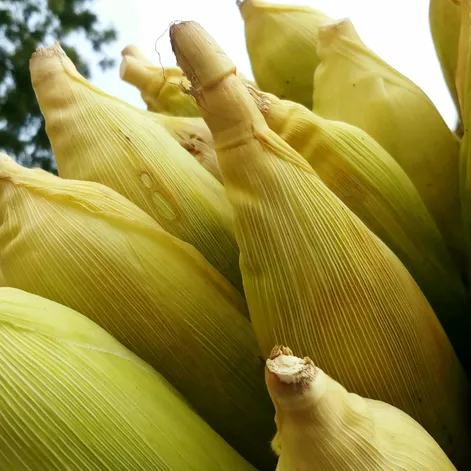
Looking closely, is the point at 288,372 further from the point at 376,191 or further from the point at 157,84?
the point at 157,84

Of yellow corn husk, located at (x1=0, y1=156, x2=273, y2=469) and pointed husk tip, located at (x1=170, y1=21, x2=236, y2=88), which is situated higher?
pointed husk tip, located at (x1=170, y1=21, x2=236, y2=88)

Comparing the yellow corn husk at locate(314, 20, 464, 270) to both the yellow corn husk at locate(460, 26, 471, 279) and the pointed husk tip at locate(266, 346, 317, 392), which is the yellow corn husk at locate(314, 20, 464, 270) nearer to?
the yellow corn husk at locate(460, 26, 471, 279)

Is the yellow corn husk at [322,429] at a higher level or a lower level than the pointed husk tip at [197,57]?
lower

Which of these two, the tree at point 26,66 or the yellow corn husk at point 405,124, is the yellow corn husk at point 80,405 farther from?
the tree at point 26,66

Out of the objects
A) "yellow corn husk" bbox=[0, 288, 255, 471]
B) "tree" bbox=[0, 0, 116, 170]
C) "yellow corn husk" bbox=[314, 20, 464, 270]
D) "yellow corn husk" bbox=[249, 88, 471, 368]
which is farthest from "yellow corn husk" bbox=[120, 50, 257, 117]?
"tree" bbox=[0, 0, 116, 170]

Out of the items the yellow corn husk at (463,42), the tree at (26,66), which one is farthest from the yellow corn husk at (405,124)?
the tree at (26,66)

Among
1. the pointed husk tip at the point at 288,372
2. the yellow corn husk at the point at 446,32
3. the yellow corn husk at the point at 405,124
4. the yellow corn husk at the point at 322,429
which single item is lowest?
the yellow corn husk at the point at 322,429

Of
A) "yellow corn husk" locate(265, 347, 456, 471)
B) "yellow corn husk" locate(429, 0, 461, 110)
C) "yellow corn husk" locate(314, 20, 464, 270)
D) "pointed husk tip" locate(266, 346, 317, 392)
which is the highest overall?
"yellow corn husk" locate(429, 0, 461, 110)
